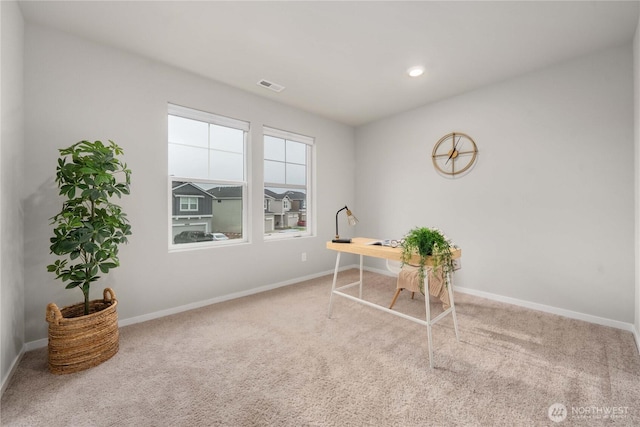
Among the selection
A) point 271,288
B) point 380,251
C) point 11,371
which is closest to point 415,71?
point 380,251

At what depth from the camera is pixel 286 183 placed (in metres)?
3.96

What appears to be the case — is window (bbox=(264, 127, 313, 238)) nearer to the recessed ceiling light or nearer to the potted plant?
the recessed ceiling light

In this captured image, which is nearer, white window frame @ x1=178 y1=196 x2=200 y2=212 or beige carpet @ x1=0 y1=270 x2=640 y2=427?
beige carpet @ x1=0 y1=270 x2=640 y2=427

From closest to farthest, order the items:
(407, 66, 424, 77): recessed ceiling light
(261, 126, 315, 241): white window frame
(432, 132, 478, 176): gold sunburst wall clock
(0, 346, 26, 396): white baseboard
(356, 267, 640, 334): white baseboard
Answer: (0, 346, 26, 396): white baseboard → (356, 267, 640, 334): white baseboard → (407, 66, 424, 77): recessed ceiling light → (432, 132, 478, 176): gold sunburst wall clock → (261, 126, 315, 241): white window frame

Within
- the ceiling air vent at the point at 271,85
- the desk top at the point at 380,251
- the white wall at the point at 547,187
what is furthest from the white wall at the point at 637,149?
the ceiling air vent at the point at 271,85

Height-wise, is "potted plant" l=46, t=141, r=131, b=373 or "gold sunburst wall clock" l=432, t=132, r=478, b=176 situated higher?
"gold sunburst wall clock" l=432, t=132, r=478, b=176

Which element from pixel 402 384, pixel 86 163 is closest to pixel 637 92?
pixel 402 384

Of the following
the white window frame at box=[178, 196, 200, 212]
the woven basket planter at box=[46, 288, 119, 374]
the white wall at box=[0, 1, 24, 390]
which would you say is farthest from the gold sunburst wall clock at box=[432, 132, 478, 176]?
the white wall at box=[0, 1, 24, 390]

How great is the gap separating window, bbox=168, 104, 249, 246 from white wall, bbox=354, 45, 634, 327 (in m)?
2.54

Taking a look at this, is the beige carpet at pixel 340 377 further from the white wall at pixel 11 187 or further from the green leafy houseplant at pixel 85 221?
the green leafy houseplant at pixel 85 221

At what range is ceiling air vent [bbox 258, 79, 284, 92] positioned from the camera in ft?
10.3

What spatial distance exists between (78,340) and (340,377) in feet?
5.92
